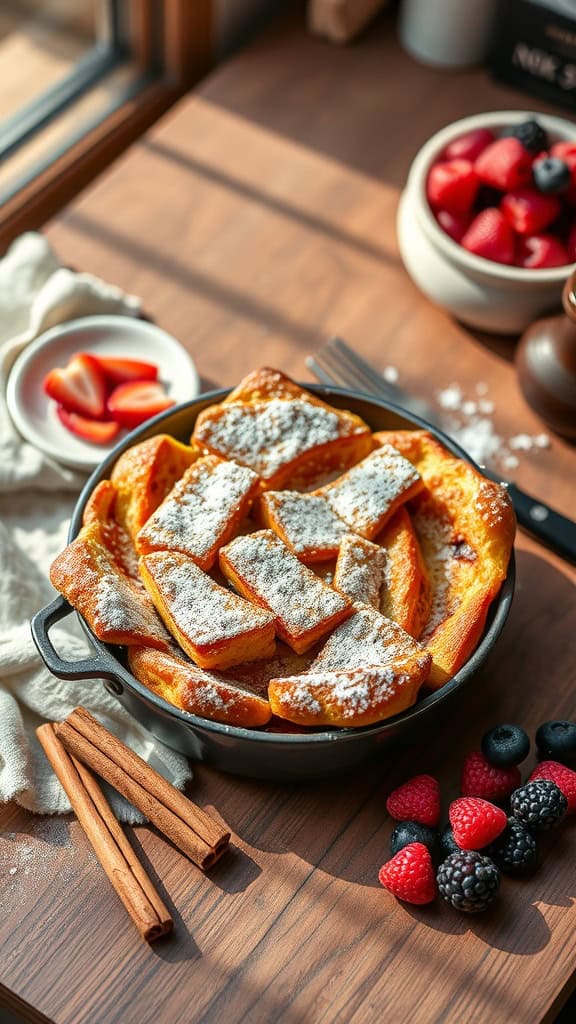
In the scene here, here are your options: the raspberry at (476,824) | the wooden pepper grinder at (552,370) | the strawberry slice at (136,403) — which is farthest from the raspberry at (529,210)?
the raspberry at (476,824)

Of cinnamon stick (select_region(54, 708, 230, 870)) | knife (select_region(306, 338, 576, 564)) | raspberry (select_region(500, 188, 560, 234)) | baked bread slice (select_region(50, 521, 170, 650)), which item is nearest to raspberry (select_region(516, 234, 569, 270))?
raspberry (select_region(500, 188, 560, 234))

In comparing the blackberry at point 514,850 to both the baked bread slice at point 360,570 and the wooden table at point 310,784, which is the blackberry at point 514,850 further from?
the baked bread slice at point 360,570

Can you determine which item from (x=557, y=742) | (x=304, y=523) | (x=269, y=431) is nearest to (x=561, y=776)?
(x=557, y=742)

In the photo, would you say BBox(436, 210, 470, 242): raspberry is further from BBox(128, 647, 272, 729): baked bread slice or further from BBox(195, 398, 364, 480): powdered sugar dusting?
BBox(128, 647, 272, 729): baked bread slice

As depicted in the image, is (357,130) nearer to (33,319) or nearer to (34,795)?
(33,319)

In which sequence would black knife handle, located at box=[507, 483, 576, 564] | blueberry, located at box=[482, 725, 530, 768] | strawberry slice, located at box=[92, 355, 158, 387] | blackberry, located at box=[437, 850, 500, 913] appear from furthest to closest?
strawberry slice, located at box=[92, 355, 158, 387] → black knife handle, located at box=[507, 483, 576, 564] → blueberry, located at box=[482, 725, 530, 768] → blackberry, located at box=[437, 850, 500, 913]

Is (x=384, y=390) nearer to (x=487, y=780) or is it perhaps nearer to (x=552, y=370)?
(x=552, y=370)
